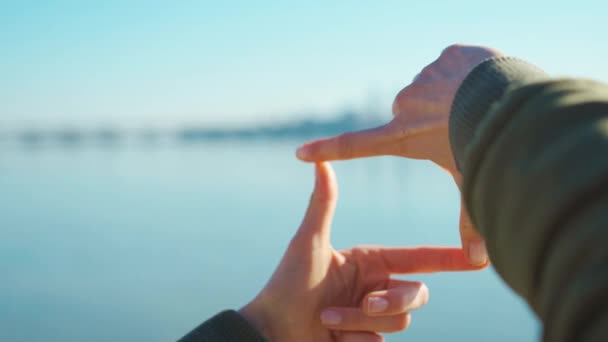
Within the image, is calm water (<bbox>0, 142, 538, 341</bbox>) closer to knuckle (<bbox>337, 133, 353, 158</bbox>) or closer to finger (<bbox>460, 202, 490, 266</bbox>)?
finger (<bbox>460, 202, 490, 266</bbox>)

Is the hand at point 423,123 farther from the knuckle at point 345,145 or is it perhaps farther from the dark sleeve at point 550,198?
the dark sleeve at point 550,198

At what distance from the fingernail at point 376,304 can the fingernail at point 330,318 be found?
9 centimetres

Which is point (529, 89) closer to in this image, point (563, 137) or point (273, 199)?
point (563, 137)

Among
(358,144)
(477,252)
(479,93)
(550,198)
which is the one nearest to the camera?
(550,198)

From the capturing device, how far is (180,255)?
5023 mm

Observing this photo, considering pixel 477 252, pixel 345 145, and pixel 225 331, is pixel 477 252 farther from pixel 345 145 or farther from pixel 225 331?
pixel 225 331

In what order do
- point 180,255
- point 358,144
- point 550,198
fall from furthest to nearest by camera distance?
point 180,255
point 358,144
point 550,198

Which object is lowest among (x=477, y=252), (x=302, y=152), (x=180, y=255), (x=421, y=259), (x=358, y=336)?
(x=180, y=255)

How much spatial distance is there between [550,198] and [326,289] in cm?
101

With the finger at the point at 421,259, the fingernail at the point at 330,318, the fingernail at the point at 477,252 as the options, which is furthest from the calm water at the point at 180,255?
the fingernail at the point at 477,252

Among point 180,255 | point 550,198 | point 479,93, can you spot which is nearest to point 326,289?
point 479,93

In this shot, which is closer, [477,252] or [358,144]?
[358,144]

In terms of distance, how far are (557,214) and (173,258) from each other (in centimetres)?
470

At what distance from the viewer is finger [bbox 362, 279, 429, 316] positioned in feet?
4.25
